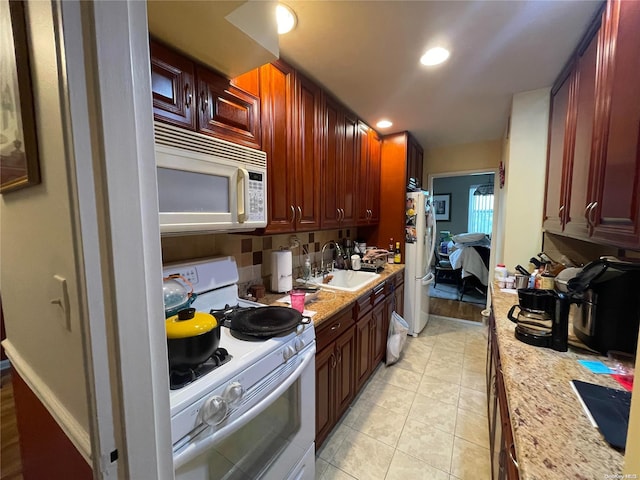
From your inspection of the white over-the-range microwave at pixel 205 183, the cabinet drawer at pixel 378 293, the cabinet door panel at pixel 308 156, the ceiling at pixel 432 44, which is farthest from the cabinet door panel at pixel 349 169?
the white over-the-range microwave at pixel 205 183

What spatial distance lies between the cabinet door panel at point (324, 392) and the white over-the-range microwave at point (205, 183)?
834 mm

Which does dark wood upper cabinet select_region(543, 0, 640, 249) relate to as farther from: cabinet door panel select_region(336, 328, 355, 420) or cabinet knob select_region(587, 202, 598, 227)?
cabinet door panel select_region(336, 328, 355, 420)

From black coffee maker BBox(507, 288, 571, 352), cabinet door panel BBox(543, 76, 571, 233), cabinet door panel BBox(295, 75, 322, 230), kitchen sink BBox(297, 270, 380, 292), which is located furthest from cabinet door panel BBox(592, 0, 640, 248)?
kitchen sink BBox(297, 270, 380, 292)

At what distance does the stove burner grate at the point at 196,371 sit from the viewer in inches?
30.1

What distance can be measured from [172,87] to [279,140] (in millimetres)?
615

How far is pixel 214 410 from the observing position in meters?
0.76

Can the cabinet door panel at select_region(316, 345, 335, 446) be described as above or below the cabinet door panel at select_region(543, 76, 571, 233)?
below

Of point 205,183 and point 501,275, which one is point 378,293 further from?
point 205,183

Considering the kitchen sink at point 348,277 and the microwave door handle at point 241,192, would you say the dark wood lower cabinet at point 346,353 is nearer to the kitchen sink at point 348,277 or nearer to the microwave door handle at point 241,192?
the kitchen sink at point 348,277

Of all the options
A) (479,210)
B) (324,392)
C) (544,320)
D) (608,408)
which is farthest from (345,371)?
(479,210)

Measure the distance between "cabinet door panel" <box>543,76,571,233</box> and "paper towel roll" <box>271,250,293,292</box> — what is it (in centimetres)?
167

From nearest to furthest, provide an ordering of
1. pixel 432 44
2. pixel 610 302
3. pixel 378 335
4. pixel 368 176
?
pixel 610 302 < pixel 432 44 < pixel 378 335 < pixel 368 176

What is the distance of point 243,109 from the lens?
1308 mm

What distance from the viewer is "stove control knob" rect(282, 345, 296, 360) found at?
103 centimetres
